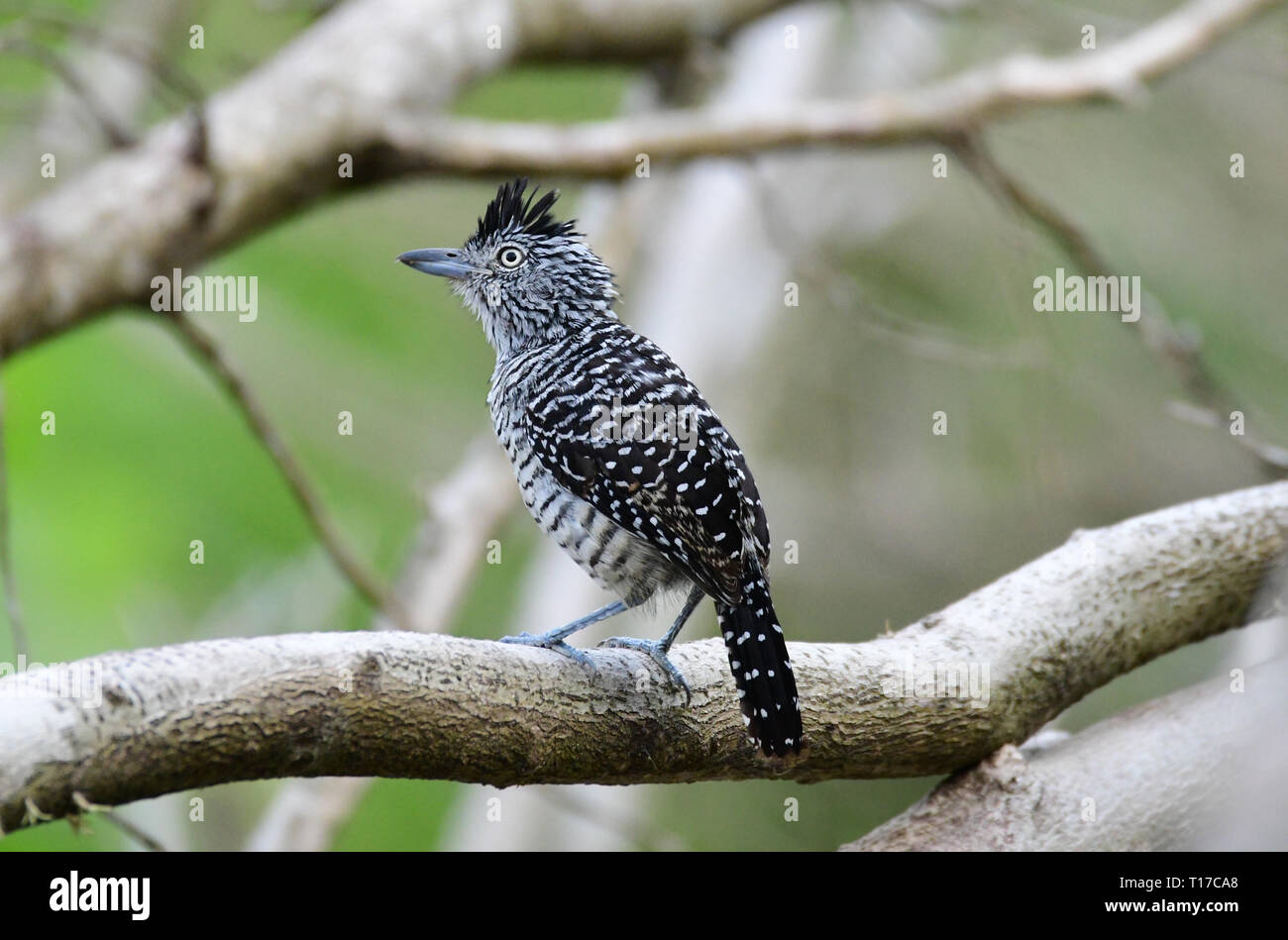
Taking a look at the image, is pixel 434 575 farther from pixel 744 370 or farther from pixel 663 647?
pixel 663 647

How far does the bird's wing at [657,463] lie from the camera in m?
3.40

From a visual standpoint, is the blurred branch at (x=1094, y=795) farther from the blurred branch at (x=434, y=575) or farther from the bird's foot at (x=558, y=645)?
the blurred branch at (x=434, y=575)

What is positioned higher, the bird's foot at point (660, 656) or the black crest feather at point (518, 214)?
the black crest feather at point (518, 214)

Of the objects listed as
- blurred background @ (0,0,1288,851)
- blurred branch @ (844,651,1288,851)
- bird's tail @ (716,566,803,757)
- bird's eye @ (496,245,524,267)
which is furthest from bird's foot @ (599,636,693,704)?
blurred background @ (0,0,1288,851)

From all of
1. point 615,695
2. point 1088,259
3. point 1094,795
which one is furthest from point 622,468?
point 1088,259

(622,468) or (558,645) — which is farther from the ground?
(622,468)

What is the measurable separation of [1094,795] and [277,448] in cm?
294

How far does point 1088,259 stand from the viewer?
584cm

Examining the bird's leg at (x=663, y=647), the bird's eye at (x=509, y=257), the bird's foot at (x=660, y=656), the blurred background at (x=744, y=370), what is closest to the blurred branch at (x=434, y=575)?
the blurred background at (x=744, y=370)

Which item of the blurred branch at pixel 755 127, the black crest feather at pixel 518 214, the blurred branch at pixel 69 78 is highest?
the blurred branch at pixel 755 127

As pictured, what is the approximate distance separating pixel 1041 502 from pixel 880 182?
4.15m

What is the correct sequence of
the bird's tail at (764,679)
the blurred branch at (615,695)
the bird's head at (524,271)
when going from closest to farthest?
the blurred branch at (615,695) → the bird's tail at (764,679) → the bird's head at (524,271)

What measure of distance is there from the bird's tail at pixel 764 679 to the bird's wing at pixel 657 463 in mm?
96
